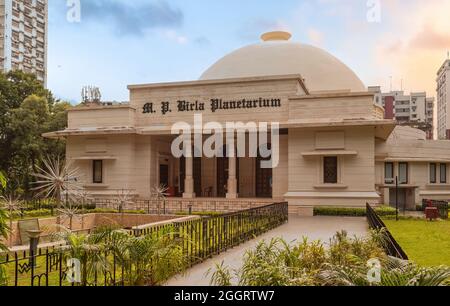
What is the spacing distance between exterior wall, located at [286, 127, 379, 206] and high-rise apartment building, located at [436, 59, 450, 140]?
7218cm

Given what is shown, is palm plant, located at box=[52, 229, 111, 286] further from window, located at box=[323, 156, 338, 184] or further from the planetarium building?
window, located at box=[323, 156, 338, 184]

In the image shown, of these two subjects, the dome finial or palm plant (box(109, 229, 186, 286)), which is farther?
the dome finial

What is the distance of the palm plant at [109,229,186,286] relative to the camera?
22.2 ft

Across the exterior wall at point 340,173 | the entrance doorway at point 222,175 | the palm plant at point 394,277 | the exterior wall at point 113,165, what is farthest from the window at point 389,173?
the palm plant at point 394,277

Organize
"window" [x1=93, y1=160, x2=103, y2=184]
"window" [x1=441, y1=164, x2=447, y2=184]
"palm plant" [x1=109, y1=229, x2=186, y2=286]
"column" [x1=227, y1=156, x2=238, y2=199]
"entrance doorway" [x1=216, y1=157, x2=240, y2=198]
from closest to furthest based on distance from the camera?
"palm plant" [x1=109, y1=229, x2=186, y2=286] → "column" [x1=227, y1=156, x2=238, y2=199] → "window" [x1=93, y1=160, x2=103, y2=184] → "entrance doorway" [x1=216, y1=157, x2=240, y2=198] → "window" [x1=441, y1=164, x2=447, y2=184]

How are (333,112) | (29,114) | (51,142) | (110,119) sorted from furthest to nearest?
(51,142)
(29,114)
(110,119)
(333,112)

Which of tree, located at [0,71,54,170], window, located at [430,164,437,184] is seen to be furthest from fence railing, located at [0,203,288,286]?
tree, located at [0,71,54,170]

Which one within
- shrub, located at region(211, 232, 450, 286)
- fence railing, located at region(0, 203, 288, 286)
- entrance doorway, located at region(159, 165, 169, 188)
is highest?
entrance doorway, located at region(159, 165, 169, 188)

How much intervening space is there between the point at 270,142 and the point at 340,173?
5.43 metres

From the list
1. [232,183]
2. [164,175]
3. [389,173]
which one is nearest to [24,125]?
[164,175]
